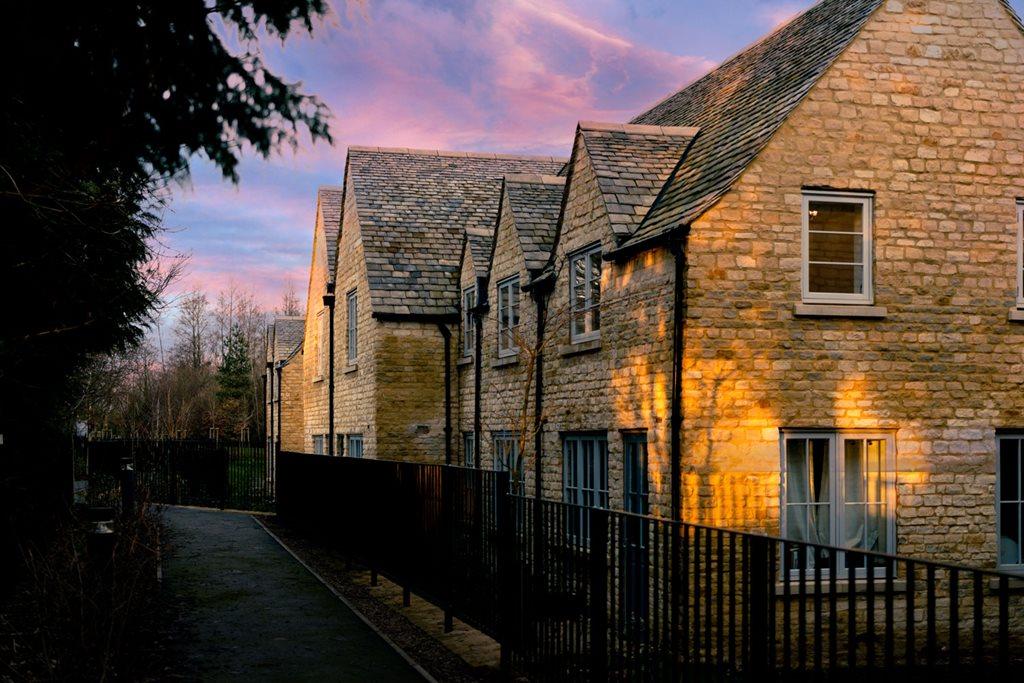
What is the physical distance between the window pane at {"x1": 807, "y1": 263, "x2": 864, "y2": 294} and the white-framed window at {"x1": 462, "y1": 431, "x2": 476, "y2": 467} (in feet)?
33.3

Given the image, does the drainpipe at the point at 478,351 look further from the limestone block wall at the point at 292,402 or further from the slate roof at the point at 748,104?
the limestone block wall at the point at 292,402

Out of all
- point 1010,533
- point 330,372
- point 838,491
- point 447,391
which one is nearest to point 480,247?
point 447,391

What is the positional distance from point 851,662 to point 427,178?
22.8m

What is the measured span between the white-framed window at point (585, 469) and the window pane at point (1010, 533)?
5.17 metres

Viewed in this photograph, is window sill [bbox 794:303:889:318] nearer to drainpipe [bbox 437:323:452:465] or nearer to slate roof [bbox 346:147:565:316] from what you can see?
slate roof [bbox 346:147:565:316]

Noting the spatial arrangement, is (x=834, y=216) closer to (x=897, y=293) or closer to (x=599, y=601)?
(x=897, y=293)

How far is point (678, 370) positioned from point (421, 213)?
13875mm

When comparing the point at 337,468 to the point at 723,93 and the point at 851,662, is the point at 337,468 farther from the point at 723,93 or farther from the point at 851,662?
the point at 851,662

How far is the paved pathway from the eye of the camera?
31.9ft

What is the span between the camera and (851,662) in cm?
486

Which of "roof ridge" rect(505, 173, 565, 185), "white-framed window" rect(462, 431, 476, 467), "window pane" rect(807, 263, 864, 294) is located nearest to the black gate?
"white-framed window" rect(462, 431, 476, 467)

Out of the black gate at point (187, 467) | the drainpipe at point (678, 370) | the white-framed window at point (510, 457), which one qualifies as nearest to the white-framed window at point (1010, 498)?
the drainpipe at point (678, 370)

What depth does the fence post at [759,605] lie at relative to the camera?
5453mm

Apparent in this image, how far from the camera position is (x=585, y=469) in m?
15.6
